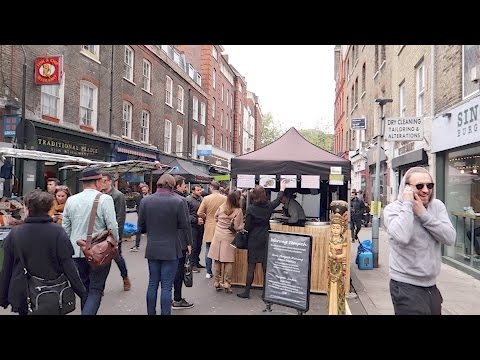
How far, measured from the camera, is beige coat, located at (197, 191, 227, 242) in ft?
24.7

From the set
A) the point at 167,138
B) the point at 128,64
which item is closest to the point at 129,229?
the point at 128,64

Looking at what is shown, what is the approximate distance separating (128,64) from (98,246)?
18.2 metres

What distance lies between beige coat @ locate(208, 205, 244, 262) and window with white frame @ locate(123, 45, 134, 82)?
50.9ft

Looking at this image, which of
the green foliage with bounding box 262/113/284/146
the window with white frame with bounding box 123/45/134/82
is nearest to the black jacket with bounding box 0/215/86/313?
the window with white frame with bounding box 123/45/134/82

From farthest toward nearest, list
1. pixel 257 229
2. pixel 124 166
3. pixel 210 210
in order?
pixel 124 166 → pixel 210 210 → pixel 257 229

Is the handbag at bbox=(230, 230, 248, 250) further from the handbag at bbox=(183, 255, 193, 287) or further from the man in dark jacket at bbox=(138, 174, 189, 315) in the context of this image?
the man in dark jacket at bbox=(138, 174, 189, 315)

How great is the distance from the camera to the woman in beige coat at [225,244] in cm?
656

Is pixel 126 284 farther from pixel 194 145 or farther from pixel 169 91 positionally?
pixel 194 145

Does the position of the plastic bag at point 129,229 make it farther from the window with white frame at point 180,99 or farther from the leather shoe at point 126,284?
the window with white frame at point 180,99

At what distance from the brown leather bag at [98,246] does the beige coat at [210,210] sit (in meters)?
3.23

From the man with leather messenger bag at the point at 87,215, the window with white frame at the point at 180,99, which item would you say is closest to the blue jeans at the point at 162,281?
the man with leather messenger bag at the point at 87,215

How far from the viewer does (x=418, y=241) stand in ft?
9.25
